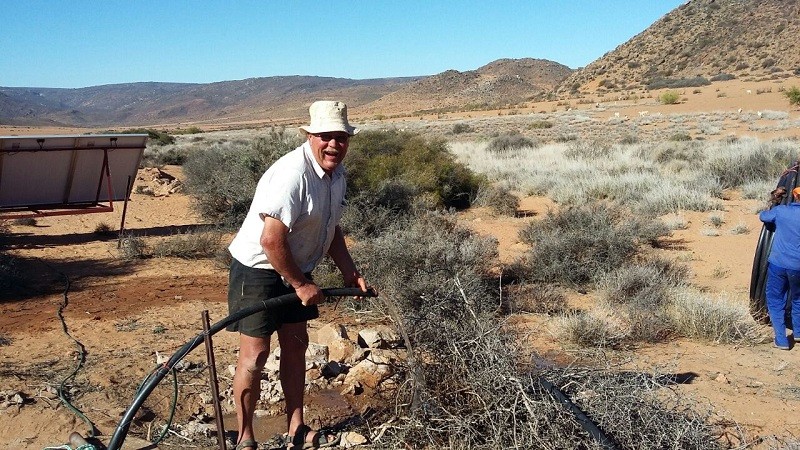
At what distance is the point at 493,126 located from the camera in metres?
35.2

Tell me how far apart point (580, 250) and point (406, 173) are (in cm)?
443

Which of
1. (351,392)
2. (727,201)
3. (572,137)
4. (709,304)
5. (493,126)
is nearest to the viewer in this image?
(351,392)

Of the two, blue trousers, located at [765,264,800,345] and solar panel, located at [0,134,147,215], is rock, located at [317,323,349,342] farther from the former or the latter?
solar panel, located at [0,134,147,215]

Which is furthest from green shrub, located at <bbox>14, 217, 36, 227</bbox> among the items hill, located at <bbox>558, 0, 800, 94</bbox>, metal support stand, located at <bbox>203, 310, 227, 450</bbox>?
hill, located at <bbox>558, 0, 800, 94</bbox>

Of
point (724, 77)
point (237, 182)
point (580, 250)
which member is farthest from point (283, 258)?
point (724, 77)

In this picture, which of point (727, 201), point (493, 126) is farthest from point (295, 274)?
point (493, 126)

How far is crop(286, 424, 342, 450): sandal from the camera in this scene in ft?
12.6

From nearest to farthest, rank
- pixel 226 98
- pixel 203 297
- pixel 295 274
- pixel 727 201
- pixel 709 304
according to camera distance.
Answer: pixel 295 274 → pixel 709 304 → pixel 203 297 → pixel 727 201 → pixel 226 98

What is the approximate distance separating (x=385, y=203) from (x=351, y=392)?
6.06m

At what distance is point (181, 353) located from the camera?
2.97 m

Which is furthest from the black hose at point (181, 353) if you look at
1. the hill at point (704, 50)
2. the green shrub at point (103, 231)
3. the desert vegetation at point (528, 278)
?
the hill at point (704, 50)

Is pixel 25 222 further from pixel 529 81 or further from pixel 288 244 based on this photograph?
pixel 529 81

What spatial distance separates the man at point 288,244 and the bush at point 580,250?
4676 millimetres

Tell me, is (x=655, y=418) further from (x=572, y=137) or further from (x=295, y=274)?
(x=572, y=137)
